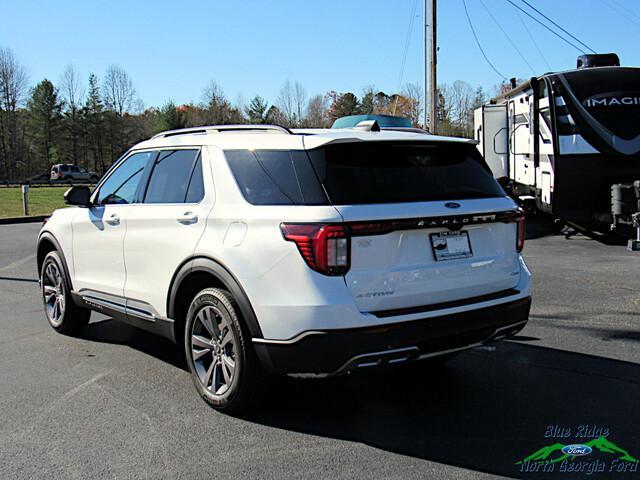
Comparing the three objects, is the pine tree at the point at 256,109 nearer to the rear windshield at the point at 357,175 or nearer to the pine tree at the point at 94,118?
the pine tree at the point at 94,118

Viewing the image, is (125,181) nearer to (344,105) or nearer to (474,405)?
(474,405)

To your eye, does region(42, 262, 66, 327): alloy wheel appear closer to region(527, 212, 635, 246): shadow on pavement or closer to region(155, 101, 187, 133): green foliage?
region(527, 212, 635, 246): shadow on pavement

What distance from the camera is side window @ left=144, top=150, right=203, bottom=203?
15.6 feet

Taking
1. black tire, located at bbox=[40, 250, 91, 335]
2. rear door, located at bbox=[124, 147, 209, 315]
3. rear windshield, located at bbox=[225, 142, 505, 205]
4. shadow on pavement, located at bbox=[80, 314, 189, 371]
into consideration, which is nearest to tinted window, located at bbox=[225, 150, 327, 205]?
rear windshield, located at bbox=[225, 142, 505, 205]

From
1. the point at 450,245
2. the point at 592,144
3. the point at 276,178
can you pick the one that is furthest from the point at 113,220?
the point at 592,144

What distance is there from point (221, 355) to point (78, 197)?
94.2 inches

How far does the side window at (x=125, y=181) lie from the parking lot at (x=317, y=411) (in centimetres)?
136

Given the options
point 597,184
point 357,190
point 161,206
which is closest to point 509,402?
point 357,190

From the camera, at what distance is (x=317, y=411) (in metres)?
4.38

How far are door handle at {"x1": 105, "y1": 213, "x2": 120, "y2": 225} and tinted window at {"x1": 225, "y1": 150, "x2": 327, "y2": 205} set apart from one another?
1.49 m

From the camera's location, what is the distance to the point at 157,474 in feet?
11.5

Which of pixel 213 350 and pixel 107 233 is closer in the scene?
pixel 213 350

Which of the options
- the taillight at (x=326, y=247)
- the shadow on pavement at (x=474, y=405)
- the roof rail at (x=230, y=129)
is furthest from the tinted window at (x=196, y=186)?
the shadow on pavement at (x=474, y=405)

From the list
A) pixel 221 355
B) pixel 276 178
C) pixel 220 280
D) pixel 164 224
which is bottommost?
pixel 221 355
